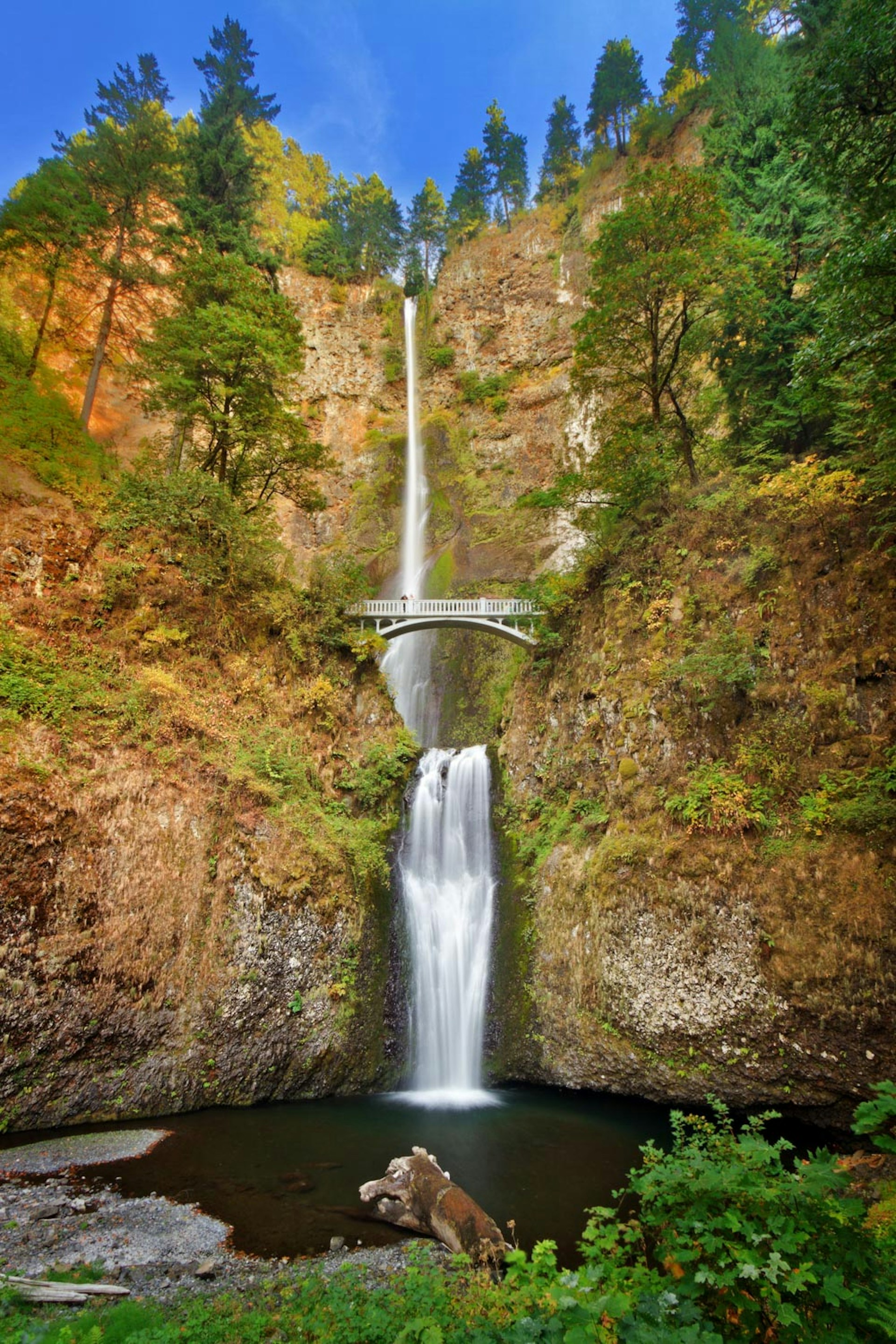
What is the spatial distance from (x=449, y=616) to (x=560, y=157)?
4093 centimetres

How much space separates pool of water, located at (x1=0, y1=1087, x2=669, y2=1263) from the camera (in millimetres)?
6504

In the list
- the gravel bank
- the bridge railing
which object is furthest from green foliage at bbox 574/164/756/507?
the gravel bank

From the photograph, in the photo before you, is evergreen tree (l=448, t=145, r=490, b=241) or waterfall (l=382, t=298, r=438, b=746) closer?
waterfall (l=382, t=298, r=438, b=746)

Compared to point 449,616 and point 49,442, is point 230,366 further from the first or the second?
point 449,616

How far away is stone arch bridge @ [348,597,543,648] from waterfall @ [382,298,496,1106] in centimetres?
427

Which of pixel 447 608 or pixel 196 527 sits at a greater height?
pixel 196 527

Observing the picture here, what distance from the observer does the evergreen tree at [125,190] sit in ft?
49.3

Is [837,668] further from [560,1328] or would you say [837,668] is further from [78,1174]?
[78,1174]

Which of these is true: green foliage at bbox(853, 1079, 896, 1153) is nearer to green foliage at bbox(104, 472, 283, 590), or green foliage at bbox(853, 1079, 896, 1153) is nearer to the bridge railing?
green foliage at bbox(104, 472, 283, 590)

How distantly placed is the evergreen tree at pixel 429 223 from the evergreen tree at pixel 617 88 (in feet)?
38.6

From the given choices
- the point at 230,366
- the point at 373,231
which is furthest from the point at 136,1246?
the point at 373,231

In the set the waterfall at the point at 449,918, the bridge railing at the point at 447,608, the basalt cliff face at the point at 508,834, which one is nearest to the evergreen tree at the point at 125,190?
the basalt cliff face at the point at 508,834

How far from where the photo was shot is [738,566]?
10.7m

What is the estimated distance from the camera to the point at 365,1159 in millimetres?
7977
